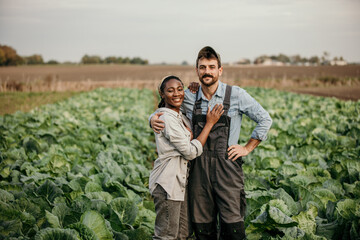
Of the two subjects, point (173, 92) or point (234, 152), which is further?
→ point (234, 152)

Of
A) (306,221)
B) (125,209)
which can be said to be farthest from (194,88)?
(306,221)

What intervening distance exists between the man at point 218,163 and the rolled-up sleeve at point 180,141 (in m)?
0.22

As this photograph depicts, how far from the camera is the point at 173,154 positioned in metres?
2.60

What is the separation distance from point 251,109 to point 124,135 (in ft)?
16.8

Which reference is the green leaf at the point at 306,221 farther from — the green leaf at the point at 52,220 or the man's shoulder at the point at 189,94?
the green leaf at the point at 52,220

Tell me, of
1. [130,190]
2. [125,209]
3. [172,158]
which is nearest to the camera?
[172,158]

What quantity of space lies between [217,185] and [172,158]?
44cm

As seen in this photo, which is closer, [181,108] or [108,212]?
[181,108]

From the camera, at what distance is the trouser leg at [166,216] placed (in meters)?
2.55

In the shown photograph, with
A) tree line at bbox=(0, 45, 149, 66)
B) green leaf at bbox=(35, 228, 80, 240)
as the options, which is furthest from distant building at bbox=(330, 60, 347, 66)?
green leaf at bbox=(35, 228, 80, 240)

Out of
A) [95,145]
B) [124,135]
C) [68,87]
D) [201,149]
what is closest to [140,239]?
[201,149]

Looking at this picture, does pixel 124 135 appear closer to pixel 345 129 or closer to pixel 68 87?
pixel 345 129

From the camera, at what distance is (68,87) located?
28.8 meters

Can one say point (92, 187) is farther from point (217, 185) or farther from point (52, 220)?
point (217, 185)
